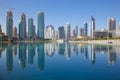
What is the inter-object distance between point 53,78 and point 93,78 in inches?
159

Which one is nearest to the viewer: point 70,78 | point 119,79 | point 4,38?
point 119,79

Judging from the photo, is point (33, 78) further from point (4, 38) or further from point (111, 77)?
point (4, 38)

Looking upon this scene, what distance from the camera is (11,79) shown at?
70.4ft

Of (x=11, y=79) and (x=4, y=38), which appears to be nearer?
(x=11, y=79)

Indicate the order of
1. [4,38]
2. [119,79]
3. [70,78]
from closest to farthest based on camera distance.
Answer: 1. [119,79]
2. [70,78]
3. [4,38]

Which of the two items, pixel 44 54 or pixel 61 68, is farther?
pixel 44 54

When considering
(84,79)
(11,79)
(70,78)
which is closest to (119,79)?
(84,79)

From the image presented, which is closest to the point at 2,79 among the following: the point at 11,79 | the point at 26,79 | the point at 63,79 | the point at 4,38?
the point at 11,79

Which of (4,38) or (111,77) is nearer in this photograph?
(111,77)

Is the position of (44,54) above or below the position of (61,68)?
below

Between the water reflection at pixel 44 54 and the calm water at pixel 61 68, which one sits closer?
the calm water at pixel 61 68

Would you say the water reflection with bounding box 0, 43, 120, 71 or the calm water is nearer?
the calm water

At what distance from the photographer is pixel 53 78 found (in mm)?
22250

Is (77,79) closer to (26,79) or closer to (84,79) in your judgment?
(84,79)
